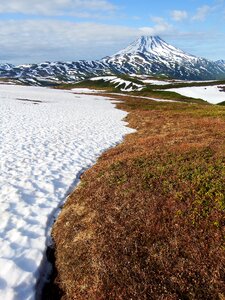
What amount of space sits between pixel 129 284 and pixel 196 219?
3571mm

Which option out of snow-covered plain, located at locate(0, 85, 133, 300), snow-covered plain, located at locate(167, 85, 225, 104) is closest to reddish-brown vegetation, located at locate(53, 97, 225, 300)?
snow-covered plain, located at locate(0, 85, 133, 300)

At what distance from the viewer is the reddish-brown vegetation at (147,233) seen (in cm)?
866

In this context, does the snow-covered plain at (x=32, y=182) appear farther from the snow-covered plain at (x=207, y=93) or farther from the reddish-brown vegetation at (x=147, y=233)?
the snow-covered plain at (x=207, y=93)

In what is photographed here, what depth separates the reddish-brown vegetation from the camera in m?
8.66

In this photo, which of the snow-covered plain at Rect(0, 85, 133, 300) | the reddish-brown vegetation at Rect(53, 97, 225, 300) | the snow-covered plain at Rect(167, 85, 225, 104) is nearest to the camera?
the reddish-brown vegetation at Rect(53, 97, 225, 300)

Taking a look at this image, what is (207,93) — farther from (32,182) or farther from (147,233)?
(147,233)

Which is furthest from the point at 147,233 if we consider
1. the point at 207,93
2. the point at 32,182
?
the point at 207,93

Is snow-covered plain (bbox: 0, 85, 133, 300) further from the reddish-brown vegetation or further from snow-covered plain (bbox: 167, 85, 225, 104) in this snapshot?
snow-covered plain (bbox: 167, 85, 225, 104)

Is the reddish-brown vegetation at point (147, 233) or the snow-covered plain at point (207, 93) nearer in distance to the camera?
the reddish-brown vegetation at point (147, 233)

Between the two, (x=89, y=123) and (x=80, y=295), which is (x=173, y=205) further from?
(x=89, y=123)

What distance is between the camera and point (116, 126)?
38.2 m

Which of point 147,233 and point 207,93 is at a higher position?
point 207,93

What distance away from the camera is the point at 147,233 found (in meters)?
10.6

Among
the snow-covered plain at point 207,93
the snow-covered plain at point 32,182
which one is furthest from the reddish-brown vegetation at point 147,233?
the snow-covered plain at point 207,93
